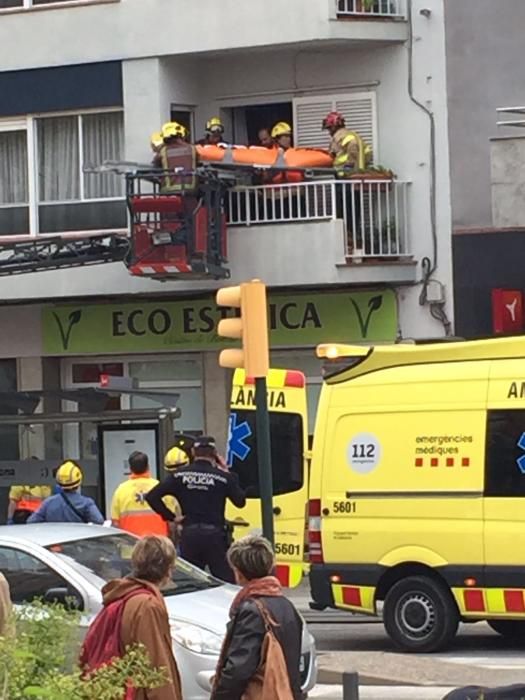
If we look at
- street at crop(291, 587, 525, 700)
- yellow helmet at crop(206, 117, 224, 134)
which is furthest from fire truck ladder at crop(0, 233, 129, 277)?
street at crop(291, 587, 525, 700)

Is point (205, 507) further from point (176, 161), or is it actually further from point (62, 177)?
point (62, 177)

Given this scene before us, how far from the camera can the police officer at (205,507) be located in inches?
571

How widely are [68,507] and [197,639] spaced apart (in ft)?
15.0

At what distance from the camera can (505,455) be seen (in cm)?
1345

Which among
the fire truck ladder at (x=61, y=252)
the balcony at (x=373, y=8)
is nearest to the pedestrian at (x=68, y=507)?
the fire truck ladder at (x=61, y=252)

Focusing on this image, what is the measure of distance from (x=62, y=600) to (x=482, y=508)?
164 inches

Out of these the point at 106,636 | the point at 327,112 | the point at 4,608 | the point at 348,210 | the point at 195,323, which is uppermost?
the point at 327,112

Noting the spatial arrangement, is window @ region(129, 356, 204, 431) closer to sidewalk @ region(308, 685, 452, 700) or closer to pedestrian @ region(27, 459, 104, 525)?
pedestrian @ region(27, 459, 104, 525)

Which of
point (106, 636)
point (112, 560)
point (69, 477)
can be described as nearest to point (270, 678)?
point (106, 636)

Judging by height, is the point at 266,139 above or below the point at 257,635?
above

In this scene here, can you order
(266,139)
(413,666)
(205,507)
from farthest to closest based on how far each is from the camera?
(266,139) → (205,507) → (413,666)

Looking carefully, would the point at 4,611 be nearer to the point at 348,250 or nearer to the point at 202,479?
the point at 202,479

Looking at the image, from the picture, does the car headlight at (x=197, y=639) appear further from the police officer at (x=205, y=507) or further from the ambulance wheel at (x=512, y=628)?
the ambulance wheel at (x=512, y=628)

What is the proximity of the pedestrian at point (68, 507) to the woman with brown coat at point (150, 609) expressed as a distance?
7.16m
